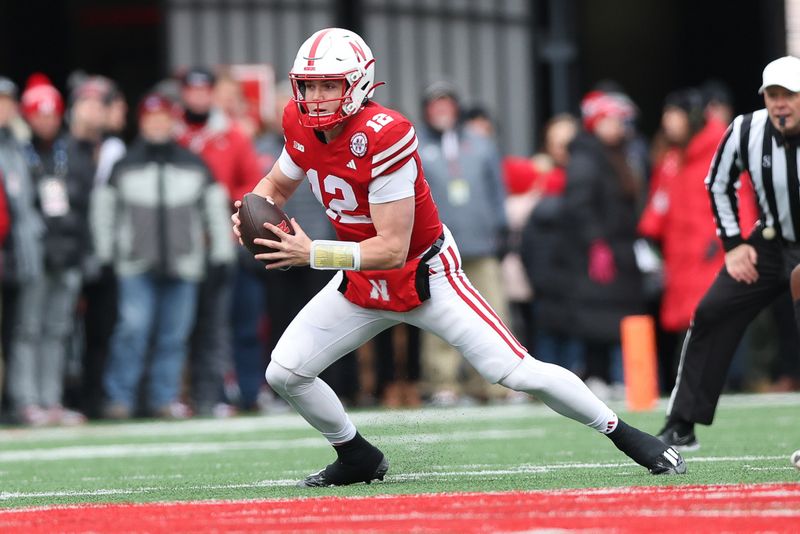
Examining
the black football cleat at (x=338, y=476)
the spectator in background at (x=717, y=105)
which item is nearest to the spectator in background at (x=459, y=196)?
the spectator in background at (x=717, y=105)

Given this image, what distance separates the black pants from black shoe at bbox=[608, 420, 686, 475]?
128 centimetres

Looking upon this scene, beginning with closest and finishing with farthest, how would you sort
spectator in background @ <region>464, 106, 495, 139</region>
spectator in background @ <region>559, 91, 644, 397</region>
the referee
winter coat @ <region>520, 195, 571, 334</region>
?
the referee
spectator in background @ <region>559, 91, 644, 397</region>
winter coat @ <region>520, 195, 571, 334</region>
spectator in background @ <region>464, 106, 495, 139</region>

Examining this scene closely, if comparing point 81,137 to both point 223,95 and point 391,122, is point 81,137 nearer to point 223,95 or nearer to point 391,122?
point 223,95

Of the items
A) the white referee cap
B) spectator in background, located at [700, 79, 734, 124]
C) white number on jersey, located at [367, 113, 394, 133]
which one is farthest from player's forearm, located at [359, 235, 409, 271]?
spectator in background, located at [700, 79, 734, 124]

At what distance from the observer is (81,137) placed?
11.8 m

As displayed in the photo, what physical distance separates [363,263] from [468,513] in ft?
4.09

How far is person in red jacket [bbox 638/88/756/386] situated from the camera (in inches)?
483

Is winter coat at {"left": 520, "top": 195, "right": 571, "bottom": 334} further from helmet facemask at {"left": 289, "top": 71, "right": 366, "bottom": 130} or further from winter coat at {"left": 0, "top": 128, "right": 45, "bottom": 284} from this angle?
helmet facemask at {"left": 289, "top": 71, "right": 366, "bottom": 130}

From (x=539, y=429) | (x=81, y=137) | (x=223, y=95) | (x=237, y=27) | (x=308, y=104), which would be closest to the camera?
(x=308, y=104)

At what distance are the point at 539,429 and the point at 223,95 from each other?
13.9 feet

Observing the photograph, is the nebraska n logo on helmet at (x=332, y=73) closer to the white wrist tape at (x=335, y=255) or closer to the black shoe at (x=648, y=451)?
the white wrist tape at (x=335, y=255)

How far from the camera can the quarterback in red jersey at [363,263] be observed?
6.20 meters

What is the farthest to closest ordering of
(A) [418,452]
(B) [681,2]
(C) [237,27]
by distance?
(B) [681,2] → (C) [237,27] → (A) [418,452]

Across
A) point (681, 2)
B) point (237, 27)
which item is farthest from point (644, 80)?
point (237, 27)
